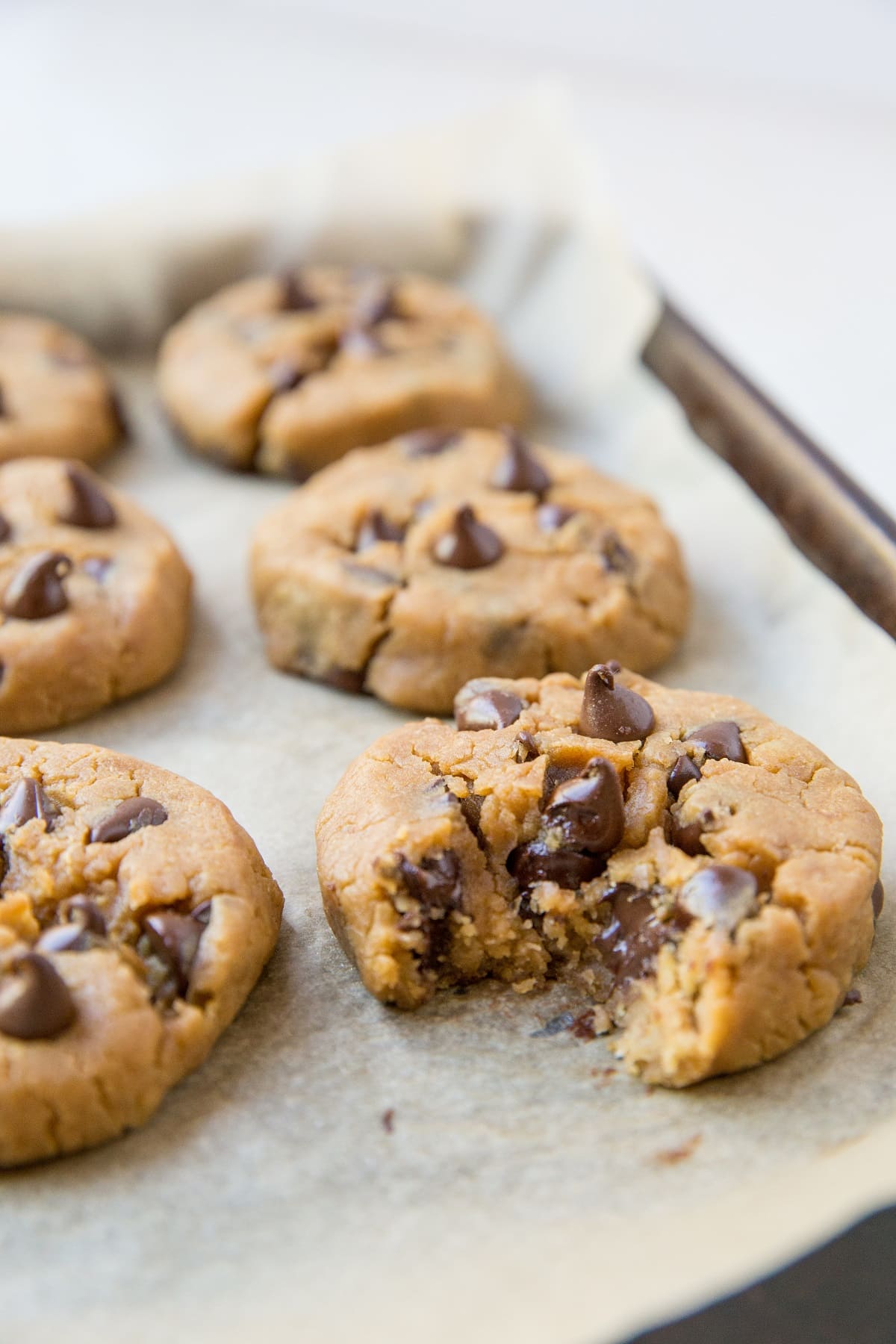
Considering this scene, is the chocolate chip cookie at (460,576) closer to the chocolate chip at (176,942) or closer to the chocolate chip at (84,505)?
the chocolate chip at (84,505)

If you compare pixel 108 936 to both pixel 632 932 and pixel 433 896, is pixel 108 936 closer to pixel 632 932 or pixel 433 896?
pixel 433 896

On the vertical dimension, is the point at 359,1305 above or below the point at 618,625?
below

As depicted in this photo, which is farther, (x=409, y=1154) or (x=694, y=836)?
(x=694, y=836)

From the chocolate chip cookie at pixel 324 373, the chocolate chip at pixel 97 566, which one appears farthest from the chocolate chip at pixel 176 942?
the chocolate chip cookie at pixel 324 373

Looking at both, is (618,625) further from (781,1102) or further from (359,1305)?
(359,1305)

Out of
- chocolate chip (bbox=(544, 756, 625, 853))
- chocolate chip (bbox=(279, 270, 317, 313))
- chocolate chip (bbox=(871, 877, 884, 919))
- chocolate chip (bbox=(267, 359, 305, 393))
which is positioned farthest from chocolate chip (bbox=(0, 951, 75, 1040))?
chocolate chip (bbox=(279, 270, 317, 313))

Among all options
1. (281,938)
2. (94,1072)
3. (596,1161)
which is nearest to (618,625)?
(281,938)

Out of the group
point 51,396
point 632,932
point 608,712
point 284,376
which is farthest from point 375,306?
point 632,932

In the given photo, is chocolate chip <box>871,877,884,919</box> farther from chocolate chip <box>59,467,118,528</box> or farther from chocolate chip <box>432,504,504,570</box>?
chocolate chip <box>59,467,118,528</box>
